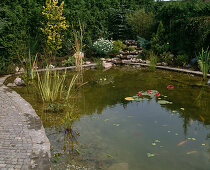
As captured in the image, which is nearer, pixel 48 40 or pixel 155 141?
pixel 155 141

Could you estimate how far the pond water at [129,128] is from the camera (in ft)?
9.84

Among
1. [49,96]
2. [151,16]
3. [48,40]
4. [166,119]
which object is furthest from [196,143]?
[151,16]

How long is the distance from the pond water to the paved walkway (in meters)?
0.18

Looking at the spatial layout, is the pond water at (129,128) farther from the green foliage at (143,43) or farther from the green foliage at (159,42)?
the green foliage at (143,43)

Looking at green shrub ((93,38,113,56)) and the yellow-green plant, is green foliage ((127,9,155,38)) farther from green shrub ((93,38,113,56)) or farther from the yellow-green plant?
the yellow-green plant

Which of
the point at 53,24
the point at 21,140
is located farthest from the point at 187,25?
the point at 21,140

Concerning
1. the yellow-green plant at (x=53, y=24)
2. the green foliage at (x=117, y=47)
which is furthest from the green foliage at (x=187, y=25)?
the yellow-green plant at (x=53, y=24)

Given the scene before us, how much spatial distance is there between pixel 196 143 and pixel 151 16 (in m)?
9.43

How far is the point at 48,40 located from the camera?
9031mm

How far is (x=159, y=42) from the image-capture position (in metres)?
9.93

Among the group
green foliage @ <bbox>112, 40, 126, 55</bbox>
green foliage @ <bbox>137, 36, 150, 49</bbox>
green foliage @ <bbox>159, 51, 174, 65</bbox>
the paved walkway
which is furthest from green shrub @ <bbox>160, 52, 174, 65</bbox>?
the paved walkway

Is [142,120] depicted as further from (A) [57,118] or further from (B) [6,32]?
(B) [6,32]

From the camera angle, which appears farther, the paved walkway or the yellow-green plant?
the yellow-green plant

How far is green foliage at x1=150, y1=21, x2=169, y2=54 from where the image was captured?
9634mm
